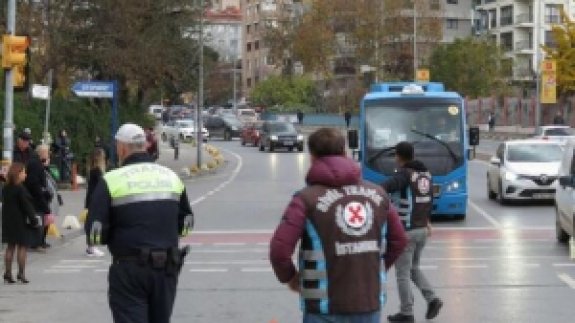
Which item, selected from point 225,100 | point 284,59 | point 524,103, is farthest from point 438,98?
point 225,100

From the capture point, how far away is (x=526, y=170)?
26531 millimetres

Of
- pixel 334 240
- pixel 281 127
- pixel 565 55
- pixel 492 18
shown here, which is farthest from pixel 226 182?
pixel 492 18

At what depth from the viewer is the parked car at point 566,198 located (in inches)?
676

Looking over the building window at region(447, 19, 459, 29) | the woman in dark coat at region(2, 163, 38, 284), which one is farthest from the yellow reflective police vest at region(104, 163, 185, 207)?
the building window at region(447, 19, 459, 29)

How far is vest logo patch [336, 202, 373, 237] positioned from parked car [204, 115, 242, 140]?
7730 centimetres

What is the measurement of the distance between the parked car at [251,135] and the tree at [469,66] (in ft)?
70.7

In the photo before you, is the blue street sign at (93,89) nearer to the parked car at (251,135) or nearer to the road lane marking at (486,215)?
the road lane marking at (486,215)

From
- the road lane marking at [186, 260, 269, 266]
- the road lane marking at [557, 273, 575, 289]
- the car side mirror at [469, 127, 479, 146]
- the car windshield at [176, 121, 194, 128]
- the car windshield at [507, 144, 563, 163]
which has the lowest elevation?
the road lane marking at [186, 260, 269, 266]

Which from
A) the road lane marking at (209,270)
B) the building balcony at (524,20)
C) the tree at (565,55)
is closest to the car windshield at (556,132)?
the tree at (565,55)

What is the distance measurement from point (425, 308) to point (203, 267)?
4819 mm

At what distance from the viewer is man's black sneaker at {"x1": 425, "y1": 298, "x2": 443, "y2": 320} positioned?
1120 cm

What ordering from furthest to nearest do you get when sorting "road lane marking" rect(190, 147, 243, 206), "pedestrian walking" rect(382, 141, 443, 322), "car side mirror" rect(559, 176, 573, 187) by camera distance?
"road lane marking" rect(190, 147, 243, 206) < "car side mirror" rect(559, 176, 573, 187) < "pedestrian walking" rect(382, 141, 443, 322)

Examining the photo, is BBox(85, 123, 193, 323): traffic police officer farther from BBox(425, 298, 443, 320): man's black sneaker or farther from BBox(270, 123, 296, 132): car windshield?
BBox(270, 123, 296, 132): car windshield

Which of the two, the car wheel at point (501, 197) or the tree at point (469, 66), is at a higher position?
the tree at point (469, 66)
